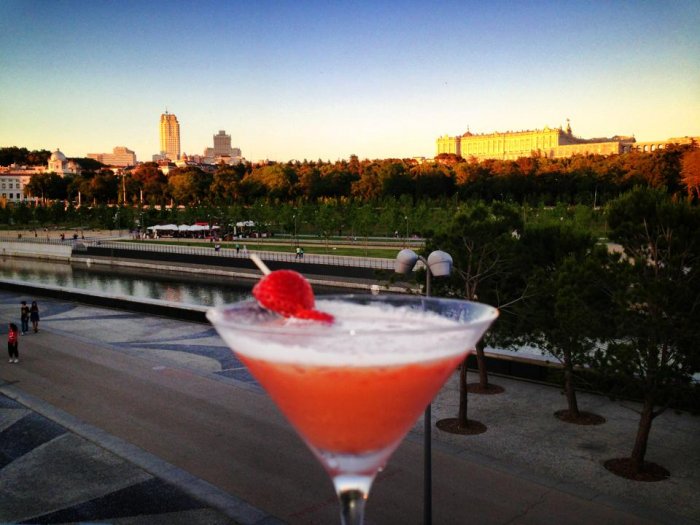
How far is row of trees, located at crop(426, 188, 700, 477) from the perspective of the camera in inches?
367

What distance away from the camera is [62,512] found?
8.34m

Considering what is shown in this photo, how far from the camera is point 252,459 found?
32.7 feet

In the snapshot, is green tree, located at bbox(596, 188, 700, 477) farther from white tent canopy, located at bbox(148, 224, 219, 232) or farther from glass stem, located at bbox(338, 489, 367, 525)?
white tent canopy, located at bbox(148, 224, 219, 232)

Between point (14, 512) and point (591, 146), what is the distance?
175m

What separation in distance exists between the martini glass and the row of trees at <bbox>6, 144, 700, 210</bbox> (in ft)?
201

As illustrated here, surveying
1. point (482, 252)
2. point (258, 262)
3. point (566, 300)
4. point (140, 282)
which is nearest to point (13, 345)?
point (482, 252)

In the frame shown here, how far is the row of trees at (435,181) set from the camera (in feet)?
229

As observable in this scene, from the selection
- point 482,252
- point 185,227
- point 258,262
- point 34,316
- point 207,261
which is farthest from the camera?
point 185,227

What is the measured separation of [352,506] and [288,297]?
914mm

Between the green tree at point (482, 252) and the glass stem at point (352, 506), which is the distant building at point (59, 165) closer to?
the green tree at point (482, 252)

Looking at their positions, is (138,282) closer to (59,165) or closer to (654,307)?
(654,307)

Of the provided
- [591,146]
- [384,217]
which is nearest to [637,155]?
[384,217]

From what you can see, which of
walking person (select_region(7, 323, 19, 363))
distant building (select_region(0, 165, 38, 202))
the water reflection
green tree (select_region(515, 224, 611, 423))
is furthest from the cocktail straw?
distant building (select_region(0, 165, 38, 202))

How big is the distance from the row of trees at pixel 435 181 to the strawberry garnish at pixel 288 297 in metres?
61.4
